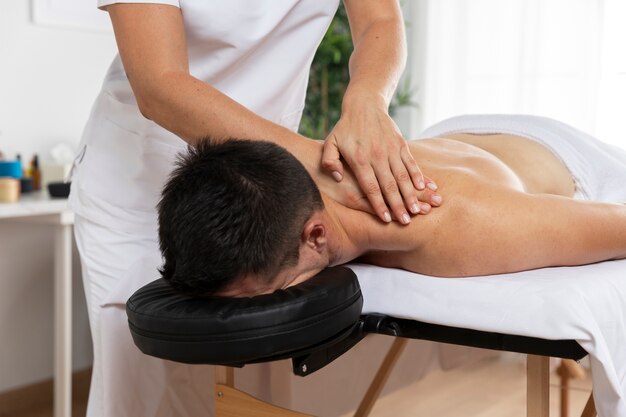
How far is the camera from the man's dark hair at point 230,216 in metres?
1.09

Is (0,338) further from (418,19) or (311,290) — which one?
(418,19)

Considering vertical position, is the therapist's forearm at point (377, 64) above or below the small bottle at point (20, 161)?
above

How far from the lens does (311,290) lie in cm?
110

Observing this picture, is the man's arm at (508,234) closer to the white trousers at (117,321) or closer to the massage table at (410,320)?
the massage table at (410,320)

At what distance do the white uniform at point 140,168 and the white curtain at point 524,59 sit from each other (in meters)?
1.93

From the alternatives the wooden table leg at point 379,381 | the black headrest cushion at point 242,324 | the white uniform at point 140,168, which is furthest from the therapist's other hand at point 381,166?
the wooden table leg at point 379,381

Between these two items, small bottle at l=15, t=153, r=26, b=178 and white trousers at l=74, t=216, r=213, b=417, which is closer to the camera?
white trousers at l=74, t=216, r=213, b=417

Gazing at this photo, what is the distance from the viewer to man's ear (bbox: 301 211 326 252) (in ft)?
3.90

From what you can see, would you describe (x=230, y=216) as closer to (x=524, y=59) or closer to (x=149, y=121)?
(x=149, y=121)

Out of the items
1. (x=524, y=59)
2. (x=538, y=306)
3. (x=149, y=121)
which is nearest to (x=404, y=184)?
(x=538, y=306)

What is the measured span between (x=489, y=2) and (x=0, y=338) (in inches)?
97.8

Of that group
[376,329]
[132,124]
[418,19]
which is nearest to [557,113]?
[418,19]

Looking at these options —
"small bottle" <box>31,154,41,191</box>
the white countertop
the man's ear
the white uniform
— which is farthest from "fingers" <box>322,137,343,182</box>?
"small bottle" <box>31,154,41,191</box>

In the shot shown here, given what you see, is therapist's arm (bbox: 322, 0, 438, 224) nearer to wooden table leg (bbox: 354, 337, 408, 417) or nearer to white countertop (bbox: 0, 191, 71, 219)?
wooden table leg (bbox: 354, 337, 408, 417)
